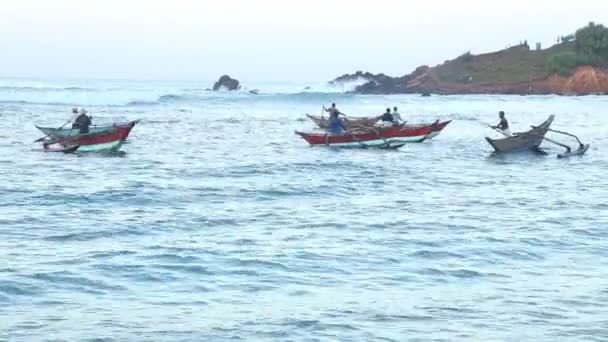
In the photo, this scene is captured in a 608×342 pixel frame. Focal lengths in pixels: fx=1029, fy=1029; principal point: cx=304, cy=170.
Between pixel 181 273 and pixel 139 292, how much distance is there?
49.8 inches

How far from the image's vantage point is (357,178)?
27.3 meters

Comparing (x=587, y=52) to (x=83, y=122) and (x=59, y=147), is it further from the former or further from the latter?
(x=83, y=122)

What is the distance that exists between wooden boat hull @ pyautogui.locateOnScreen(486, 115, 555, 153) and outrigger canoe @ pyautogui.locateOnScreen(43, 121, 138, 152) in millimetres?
11536

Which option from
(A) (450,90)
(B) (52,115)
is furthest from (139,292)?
(A) (450,90)

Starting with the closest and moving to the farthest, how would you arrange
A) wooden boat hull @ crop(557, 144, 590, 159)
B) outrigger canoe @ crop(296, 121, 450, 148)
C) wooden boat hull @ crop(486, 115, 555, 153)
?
wooden boat hull @ crop(486, 115, 555, 153), wooden boat hull @ crop(557, 144, 590, 159), outrigger canoe @ crop(296, 121, 450, 148)

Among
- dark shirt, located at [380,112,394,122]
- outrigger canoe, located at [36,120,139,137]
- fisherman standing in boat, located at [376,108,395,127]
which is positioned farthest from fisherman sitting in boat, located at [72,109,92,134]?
dark shirt, located at [380,112,394,122]

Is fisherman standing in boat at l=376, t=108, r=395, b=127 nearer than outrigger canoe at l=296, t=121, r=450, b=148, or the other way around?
outrigger canoe at l=296, t=121, r=450, b=148

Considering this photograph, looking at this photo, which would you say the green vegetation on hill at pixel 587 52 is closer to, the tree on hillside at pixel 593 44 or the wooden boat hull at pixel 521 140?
the tree on hillside at pixel 593 44

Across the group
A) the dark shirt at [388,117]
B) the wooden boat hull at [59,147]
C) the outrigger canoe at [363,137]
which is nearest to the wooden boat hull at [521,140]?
the outrigger canoe at [363,137]

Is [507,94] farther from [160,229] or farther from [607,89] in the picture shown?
[160,229]

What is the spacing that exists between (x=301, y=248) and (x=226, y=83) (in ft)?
432

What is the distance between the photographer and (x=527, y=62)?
131125 mm

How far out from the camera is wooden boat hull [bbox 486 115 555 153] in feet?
108

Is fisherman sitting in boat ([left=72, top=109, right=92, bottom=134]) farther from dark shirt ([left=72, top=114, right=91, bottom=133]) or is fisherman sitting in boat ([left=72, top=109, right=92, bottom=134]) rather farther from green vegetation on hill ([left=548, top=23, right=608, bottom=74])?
green vegetation on hill ([left=548, top=23, right=608, bottom=74])
